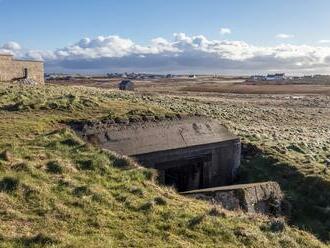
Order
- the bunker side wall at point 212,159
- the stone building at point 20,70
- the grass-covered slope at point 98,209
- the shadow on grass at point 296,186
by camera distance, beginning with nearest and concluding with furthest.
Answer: the grass-covered slope at point 98,209 → the shadow on grass at point 296,186 → the bunker side wall at point 212,159 → the stone building at point 20,70

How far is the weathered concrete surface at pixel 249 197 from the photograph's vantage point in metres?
12.6

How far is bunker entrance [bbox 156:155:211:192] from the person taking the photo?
1628 centimetres

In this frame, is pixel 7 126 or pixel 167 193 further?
pixel 7 126

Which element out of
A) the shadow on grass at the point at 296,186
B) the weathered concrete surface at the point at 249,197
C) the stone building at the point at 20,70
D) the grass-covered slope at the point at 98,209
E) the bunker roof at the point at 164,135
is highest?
the stone building at the point at 20,70

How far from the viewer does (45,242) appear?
26.5ft

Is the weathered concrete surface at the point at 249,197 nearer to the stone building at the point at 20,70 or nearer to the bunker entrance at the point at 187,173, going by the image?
the bunker entrance at the point at 187,173

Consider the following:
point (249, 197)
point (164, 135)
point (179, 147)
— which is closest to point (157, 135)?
point (164, 135)

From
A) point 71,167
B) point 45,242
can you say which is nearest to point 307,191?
point 71,167

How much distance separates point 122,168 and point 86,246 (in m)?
5.38

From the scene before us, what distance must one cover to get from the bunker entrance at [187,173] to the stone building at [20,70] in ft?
83.2

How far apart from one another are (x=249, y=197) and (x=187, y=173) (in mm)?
4370

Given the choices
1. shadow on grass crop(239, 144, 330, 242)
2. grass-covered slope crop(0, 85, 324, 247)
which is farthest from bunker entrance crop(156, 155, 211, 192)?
grass-covered slope crop(0, 85, 324, 247)

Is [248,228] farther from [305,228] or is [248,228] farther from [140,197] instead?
[305,228]

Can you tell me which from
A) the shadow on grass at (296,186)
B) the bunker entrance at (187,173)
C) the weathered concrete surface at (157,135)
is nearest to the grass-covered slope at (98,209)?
the weathered concrete surface at (157,135)
